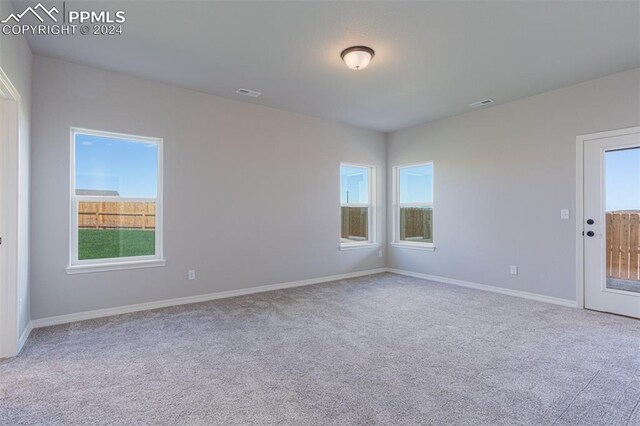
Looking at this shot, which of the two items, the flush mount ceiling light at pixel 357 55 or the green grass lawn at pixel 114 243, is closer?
the flush mount ceiling light at pixel 357 55

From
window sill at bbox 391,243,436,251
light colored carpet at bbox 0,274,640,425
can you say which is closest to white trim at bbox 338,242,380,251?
window sill at bbox 391,243,436,251

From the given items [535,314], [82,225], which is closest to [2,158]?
[82,225]

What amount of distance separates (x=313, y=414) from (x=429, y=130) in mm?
4961

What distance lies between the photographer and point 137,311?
12.5 feet

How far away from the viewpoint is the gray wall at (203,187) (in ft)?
11.1

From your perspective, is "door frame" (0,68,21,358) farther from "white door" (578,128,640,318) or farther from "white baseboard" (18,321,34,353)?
"white door" (578,128,640,318)

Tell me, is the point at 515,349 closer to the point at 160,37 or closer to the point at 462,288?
the point at 462,288

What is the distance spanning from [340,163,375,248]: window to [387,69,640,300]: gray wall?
946 millimetres

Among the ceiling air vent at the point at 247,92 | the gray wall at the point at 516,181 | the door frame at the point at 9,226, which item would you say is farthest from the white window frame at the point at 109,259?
the gray wall at the point at 516,181

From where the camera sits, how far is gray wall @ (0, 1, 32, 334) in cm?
254

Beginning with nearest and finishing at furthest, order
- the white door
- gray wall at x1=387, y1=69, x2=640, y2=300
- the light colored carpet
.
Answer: the light colored carpet, the white door, gray wall at x1=387, y1=69, x2=640, y2=300

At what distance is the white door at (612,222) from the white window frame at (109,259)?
5.10m

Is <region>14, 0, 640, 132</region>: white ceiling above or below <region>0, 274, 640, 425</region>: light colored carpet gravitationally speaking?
above

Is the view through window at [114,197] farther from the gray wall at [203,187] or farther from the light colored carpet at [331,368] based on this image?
the light colored carpet at [331,368]
